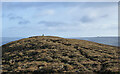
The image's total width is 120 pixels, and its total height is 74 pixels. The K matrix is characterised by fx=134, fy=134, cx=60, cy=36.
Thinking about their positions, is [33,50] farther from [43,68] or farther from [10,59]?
[43,68]

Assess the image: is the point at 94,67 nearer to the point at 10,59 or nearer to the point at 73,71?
the point at 73,71

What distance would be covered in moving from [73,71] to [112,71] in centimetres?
777

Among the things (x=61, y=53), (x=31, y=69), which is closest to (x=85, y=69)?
(x=61, y=53)

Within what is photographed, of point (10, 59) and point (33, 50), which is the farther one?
point (33, 50)

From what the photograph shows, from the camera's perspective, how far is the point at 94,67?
29375mm

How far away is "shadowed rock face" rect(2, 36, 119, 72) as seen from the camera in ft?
93.7

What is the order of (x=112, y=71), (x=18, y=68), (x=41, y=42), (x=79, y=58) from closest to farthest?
(x=112, y=71) < (x=18, y=68) < (x=79, y=58) < (x=41, y=42)

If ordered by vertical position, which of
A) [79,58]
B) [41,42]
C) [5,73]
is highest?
[41,42]

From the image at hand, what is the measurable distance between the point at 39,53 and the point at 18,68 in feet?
24.4

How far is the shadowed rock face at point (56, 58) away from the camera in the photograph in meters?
28.6

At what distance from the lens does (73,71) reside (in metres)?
27.4

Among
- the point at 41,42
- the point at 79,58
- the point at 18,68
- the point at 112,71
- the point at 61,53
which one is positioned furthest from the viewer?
the point at 41,42

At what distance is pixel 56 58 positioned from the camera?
3262cm

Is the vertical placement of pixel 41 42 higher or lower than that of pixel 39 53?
higher
